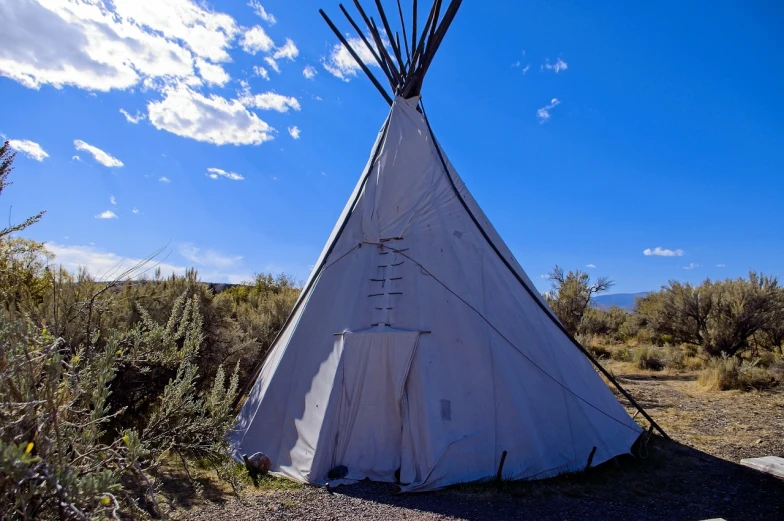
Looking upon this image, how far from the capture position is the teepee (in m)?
4.55

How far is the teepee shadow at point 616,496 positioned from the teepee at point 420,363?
Answer: 0.51ft

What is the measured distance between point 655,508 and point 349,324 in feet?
10.6

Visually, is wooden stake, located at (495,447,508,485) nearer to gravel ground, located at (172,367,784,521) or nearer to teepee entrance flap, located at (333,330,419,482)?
gravel ground, located at (172,367,784,521)

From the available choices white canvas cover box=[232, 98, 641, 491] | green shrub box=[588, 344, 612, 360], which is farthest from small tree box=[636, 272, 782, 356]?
white canvas cover box=[232, 98, 641, 491]

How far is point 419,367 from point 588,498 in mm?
1867

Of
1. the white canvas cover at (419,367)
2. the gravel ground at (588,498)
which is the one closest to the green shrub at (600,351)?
the gravel ground at (588,498)

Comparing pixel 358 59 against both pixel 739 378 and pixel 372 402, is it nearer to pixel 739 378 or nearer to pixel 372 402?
pixel 372 402

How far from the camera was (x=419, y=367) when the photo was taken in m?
4.77

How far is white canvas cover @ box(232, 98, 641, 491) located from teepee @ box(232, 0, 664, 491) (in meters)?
0.01

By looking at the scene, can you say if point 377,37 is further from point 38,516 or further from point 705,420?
point 705,420

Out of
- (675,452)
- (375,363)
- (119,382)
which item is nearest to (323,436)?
(375,363)

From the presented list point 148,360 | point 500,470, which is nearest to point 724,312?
point 500,470

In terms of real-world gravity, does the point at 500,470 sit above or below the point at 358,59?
below

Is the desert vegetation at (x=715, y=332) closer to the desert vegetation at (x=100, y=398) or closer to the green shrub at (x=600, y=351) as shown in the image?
the green shrub at (x=600, y=351)
